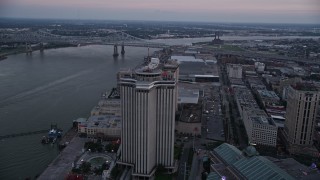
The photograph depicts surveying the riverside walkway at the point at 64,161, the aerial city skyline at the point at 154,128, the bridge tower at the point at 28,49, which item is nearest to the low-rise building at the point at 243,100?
the aerial city skyline at the point at 154,128

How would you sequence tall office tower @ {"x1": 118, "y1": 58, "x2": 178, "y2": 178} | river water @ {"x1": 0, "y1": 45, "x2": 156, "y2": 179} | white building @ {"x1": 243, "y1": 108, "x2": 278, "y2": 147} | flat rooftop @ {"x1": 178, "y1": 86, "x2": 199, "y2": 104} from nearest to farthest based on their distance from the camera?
tall office tower @ {"x1": 118, "y1": 58, "x2": 178, "y2": 178} < river water @ {"x1": 0, "y1": 45, "x2": 156, "y2": 179} < white building @ {"x1": 243, "y1": 108, "x2": 278, "y2": 147} < flat rooftop @ {"x1": 178, "y1": 86, "x2": 199, "y2": 104}

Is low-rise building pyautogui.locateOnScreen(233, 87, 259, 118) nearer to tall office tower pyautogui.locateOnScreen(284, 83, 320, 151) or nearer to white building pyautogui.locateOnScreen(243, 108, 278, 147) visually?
white building pyautogui.locateOnScreen(243, 108, 278, 147)

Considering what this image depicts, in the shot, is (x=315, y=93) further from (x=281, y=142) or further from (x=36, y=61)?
(x=36, y=61)

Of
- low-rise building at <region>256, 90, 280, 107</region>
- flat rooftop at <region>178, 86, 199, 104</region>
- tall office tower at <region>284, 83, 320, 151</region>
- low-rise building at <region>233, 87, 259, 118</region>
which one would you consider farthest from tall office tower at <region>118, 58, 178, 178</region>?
low-rise building at <region>256, 90, 280, 107</region>

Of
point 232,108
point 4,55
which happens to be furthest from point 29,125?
point 4,55

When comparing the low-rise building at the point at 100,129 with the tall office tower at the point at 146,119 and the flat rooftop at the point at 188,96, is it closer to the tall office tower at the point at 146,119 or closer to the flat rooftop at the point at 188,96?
the tall office tower at the point at 146,119
